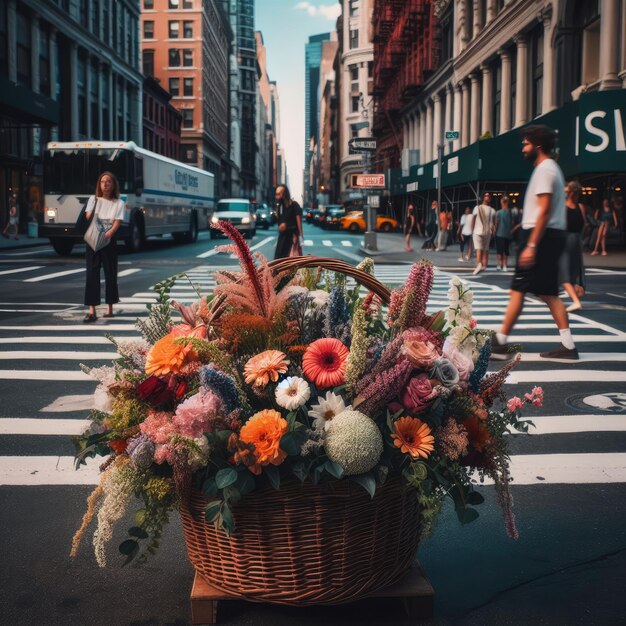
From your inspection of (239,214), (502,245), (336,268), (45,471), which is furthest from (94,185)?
(336,268)

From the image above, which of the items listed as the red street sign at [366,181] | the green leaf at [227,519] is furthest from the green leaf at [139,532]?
the red street sign at [366,181]

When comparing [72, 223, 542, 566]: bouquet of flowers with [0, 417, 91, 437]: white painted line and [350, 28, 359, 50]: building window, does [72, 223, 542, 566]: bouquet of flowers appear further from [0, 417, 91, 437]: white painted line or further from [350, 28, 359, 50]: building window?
[350, 28, 359, 50]: building window

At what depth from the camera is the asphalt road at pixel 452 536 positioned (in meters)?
3.17

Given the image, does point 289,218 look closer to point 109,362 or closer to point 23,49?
point 109,362

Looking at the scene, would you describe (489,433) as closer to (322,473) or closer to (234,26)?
(322,473)

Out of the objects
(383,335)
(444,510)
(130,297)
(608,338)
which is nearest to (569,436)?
(444,510)

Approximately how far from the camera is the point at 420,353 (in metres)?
2.96

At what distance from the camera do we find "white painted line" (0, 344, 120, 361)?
345 inches

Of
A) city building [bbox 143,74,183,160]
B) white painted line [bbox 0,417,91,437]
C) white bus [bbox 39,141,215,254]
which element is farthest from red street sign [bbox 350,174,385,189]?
city building [bbox 143,74,183,160]

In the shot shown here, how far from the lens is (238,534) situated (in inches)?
114

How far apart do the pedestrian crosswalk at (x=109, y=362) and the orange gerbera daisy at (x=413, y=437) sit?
0.88 metres

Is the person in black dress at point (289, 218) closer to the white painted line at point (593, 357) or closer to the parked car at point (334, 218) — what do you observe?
the white painted line at point (593, 357)

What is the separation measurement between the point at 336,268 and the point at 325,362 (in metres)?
0.44

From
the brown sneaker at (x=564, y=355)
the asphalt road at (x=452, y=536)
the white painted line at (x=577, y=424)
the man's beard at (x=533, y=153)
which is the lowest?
the asphalt road at (x=452, y=536)
